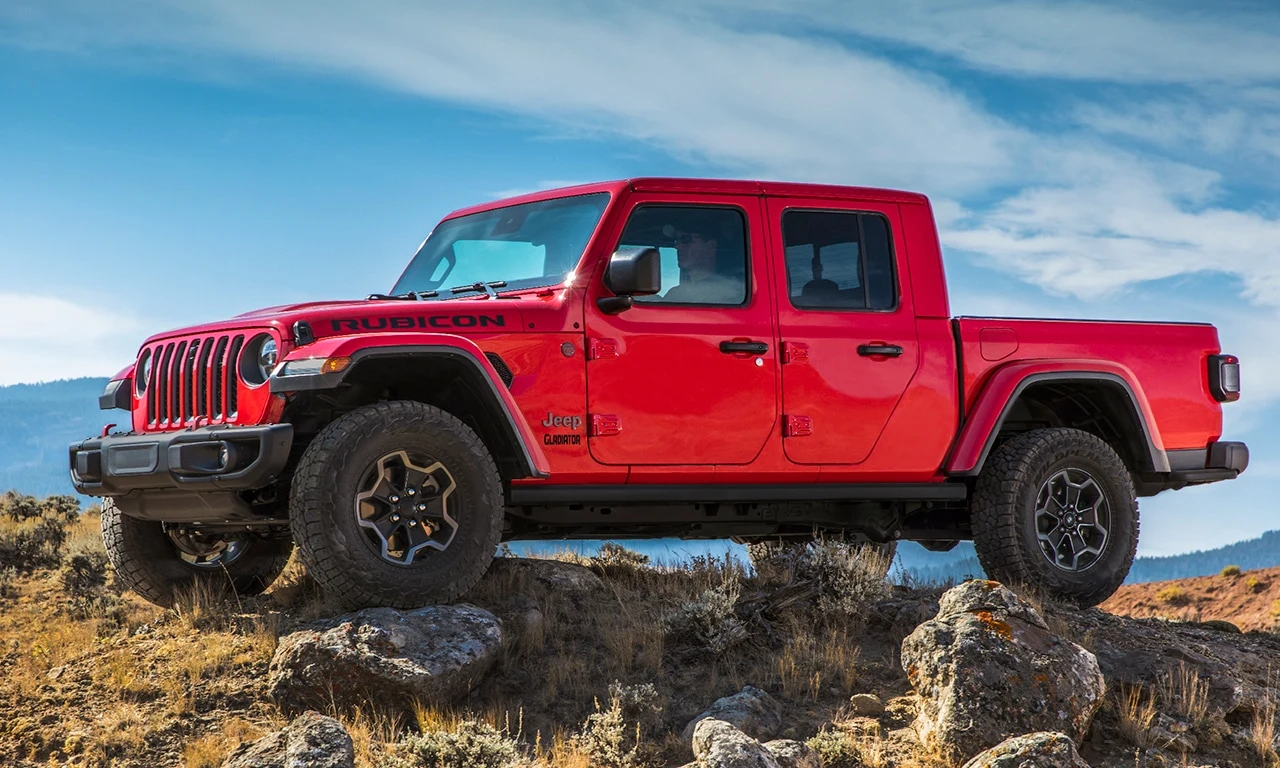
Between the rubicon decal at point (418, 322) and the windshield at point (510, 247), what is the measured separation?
0.52 metres

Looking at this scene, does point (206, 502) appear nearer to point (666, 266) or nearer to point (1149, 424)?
point (666, 266)

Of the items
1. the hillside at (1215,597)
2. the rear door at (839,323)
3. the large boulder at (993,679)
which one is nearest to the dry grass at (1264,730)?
the large boulder at (993,679)

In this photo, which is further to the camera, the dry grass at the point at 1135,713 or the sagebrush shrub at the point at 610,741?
the dry grass at the point at 1135,713

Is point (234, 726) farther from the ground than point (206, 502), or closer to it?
closer to it

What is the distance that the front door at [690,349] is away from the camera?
6.93 metres

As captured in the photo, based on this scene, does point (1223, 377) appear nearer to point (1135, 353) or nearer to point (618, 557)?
point (1135, 353)

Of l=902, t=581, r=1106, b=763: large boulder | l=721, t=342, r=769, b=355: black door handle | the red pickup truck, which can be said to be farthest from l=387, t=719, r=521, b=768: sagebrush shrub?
l=721, t=342, r=769, b=355: black door handle

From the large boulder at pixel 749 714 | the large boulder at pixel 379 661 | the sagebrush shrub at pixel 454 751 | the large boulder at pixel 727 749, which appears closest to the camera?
the large boulder at pixel 727 749

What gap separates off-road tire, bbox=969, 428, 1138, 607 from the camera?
8.14 m

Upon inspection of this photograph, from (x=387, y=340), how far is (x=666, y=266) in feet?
5.58

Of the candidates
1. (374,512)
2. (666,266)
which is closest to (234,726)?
(374,512)

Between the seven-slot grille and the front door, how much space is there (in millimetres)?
1870

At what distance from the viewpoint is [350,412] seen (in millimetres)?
6402

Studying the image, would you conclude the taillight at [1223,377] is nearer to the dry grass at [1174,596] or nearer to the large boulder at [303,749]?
the large boulder at [303,749]
